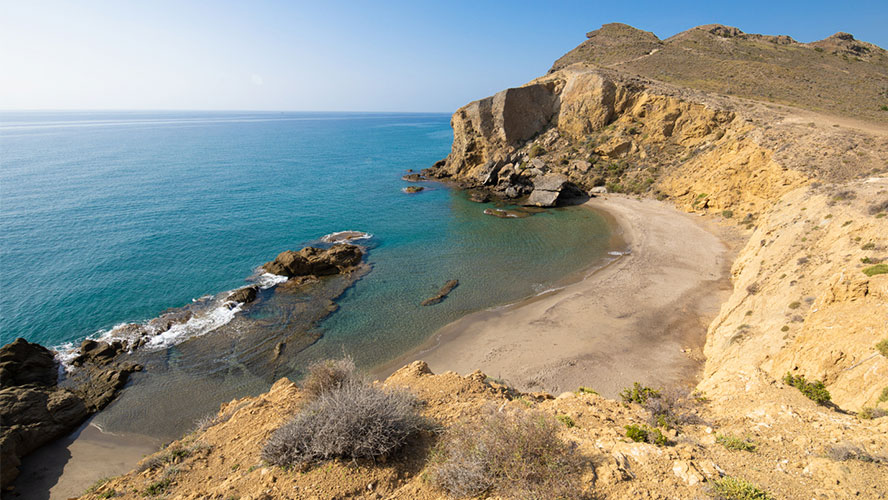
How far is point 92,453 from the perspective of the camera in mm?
14016

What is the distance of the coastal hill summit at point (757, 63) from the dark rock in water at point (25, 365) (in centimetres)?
6509

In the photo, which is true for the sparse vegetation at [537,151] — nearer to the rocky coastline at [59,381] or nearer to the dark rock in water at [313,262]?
the dark rock in water at [313,262]

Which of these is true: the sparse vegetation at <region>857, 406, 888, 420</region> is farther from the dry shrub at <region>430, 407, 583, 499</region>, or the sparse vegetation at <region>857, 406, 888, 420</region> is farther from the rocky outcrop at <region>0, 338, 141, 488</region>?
the rocky outcrop at <region>0, 338, 141, 488</region>

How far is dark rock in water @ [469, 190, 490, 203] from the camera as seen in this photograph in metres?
46.5

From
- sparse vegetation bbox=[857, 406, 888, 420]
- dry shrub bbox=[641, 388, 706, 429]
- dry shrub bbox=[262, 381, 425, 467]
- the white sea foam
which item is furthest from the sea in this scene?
sparse vegetation bbox=[857, 406, 888, 420]

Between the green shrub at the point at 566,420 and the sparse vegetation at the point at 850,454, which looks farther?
the green shrub at the point at 566,420

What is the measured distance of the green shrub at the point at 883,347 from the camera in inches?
351

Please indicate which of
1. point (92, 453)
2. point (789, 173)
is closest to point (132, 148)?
point (92, 453)

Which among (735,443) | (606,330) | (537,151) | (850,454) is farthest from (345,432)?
(537,151)

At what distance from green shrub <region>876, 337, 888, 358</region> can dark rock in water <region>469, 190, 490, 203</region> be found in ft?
126

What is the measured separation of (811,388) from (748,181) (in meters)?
31.0

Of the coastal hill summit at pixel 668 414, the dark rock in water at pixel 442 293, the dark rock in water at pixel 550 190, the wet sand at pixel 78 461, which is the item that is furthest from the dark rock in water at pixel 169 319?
the dark rock in water at pixel 550 190

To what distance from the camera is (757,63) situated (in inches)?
2203

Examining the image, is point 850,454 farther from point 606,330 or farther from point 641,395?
point 606,330
